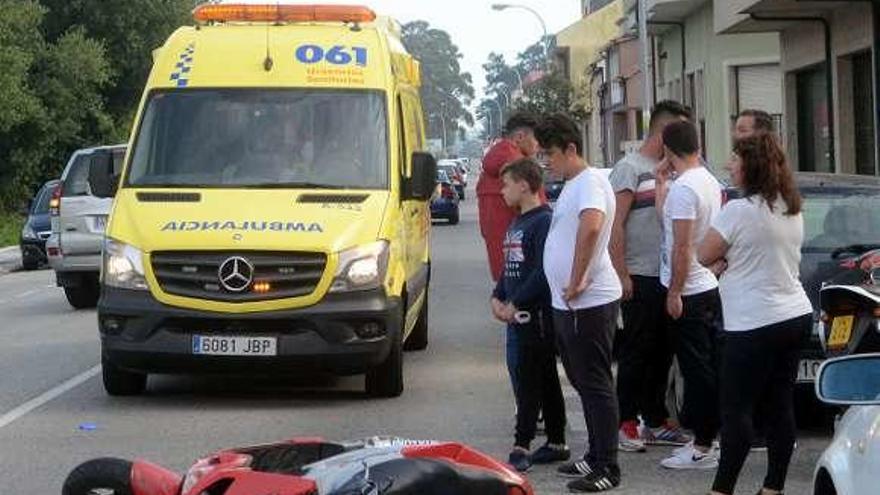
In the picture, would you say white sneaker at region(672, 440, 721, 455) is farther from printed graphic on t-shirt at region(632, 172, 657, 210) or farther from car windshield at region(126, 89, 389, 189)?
car windshield at region(126, 89, 389, 189)

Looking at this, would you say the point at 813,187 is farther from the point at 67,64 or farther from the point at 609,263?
the point at 67,64

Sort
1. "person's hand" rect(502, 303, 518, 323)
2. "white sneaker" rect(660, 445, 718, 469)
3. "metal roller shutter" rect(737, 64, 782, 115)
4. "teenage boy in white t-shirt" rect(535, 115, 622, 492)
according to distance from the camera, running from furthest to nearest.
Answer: "metal roller shutter" rect(737, 64, 782, 115) → "white sneaker" rect(660, 445, 718, 469) → "person's hand" rect(502, 303, 518, 323) → "teenage boy in white t-shirt" rect(535, 115, 622, 492)

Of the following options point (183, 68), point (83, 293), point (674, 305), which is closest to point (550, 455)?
point (674, 305)

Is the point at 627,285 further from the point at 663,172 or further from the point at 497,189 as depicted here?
the point at 497,189

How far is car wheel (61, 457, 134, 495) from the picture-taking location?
6117 mm

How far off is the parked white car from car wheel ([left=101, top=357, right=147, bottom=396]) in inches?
282

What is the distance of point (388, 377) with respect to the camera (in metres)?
10.6

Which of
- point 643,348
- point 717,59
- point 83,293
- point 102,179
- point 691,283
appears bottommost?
point 83,293

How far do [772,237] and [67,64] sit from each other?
122 feet

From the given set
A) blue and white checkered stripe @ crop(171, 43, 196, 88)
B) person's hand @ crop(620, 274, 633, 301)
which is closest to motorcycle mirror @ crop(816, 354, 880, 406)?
person's hand @ crop(620, 274, 633, 301)

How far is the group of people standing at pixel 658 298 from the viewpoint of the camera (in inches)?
268

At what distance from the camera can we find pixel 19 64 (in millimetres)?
35844

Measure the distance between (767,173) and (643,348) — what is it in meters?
2.03

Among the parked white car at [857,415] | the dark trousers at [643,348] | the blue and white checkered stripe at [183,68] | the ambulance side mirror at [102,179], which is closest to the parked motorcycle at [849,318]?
the parked white car at [857,415]
